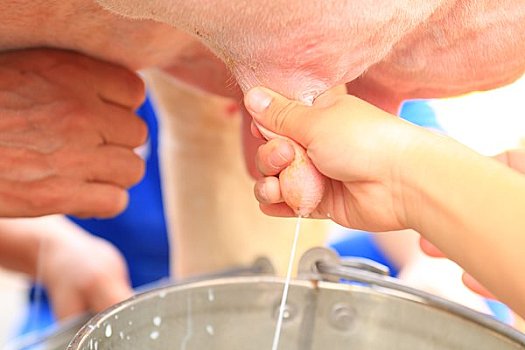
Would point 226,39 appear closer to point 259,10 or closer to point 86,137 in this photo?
point 259,10

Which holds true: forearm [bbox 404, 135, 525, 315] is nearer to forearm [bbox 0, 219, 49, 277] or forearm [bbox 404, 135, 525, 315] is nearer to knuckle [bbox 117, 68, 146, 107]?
knuckle [bbox 117, 68, 146, 107]

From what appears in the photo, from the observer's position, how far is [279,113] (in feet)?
1.20

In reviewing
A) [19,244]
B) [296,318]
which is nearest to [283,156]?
[296,318]

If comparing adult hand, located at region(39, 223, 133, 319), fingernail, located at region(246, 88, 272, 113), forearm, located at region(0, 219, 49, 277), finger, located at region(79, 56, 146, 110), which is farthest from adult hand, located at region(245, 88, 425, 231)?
forearm, located at region(0, 219, 49, 277)

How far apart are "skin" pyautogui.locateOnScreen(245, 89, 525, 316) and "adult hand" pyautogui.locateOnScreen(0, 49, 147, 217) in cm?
17

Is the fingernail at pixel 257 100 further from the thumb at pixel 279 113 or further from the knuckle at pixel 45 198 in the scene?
the knuckle at pixel 45 198

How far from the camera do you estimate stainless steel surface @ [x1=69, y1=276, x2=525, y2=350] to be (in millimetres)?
400

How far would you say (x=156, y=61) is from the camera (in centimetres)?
52

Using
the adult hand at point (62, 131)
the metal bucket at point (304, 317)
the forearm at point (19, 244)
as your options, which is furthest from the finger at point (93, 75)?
the forearm at point (19, 244)

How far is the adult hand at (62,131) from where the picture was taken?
0.49 meters

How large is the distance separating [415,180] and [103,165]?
0.80ft

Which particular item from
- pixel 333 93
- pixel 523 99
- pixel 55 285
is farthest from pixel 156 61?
pixel 523 99

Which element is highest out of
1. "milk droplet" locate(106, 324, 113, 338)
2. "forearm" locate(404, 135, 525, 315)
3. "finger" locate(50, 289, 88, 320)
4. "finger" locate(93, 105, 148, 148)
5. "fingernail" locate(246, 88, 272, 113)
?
"finger" locate(93, 105, 148, 148)

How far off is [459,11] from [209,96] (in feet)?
0.91
